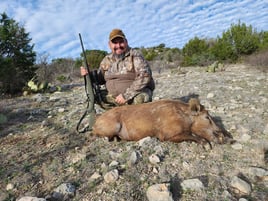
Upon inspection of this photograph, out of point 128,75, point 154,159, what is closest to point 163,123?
point 154,159

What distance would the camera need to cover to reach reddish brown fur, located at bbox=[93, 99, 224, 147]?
143 inches

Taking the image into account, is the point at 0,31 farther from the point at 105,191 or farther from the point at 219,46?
the point at 219,46

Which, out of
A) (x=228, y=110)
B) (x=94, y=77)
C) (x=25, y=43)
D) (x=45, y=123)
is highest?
(x=25, y=43)

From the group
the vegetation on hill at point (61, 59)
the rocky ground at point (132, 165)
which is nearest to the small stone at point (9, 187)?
the rocky ground at point (132, 165)

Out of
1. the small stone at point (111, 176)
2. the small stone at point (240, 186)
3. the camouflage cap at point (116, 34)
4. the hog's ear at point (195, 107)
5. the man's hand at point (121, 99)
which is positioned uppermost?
the camouflage cap at point (116, 34)

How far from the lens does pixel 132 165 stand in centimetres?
300

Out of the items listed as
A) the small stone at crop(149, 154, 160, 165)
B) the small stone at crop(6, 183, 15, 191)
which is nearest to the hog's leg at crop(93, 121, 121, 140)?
the small stone at crop(149, 154, 160, 165)

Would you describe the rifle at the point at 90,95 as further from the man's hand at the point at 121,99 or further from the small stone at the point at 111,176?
the small stone at the point at 111,176

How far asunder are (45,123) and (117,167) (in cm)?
249

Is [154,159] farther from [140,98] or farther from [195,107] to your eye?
[140,98]

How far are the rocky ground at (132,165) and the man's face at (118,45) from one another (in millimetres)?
1701

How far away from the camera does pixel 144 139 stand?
3.68 meters

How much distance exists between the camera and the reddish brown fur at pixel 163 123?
362cm

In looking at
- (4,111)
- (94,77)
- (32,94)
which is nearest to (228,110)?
(94,77)
